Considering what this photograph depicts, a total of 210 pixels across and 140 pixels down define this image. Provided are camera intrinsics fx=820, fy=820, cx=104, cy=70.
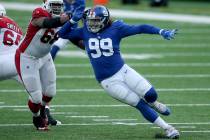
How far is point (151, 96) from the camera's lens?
9227mm

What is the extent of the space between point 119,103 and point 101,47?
279 cm

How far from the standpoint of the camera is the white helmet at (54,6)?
9.74m

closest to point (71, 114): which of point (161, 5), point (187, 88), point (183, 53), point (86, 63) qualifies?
point (187, 88)

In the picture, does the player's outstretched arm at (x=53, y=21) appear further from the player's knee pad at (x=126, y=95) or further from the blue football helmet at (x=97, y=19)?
the player's knee pad at (x=126, y=95)

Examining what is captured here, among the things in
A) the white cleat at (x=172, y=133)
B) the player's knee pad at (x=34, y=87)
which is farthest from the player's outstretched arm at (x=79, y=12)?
the white cleat at (x=172, y=133)

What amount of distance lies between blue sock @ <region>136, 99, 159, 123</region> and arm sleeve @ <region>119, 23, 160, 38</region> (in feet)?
2.56

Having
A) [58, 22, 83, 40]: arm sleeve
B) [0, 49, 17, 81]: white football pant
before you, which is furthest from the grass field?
[58, 22, 83, 40]: arm sleeve

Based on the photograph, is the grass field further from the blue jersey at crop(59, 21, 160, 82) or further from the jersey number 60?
the jersey number 60

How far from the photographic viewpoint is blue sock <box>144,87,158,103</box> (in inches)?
362

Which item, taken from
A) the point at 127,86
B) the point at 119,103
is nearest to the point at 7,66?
the point at 127,86

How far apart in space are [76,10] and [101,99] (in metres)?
3.11

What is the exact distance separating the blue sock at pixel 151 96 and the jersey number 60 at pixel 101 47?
633 mm

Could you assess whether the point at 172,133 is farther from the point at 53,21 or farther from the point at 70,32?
the point at 53,21

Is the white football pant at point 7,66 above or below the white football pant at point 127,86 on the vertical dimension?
below
